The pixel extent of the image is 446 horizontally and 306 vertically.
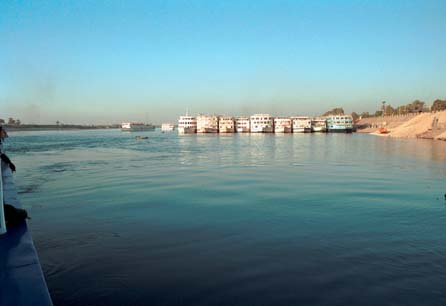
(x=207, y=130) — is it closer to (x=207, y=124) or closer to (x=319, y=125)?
(x=207, y=124)

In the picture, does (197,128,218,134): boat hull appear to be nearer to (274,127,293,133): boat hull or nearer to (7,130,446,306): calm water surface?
(274,127,293,133): boat hull

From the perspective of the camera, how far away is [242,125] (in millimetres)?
137250

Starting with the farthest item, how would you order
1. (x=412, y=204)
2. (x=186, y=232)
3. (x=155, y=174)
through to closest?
(x=155, y=174)
(x=412, y=204)
(x=186, y=232)

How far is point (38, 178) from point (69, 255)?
1432 cm

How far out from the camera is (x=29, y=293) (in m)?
3.01

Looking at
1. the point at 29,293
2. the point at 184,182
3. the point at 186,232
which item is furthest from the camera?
the point at 184,182

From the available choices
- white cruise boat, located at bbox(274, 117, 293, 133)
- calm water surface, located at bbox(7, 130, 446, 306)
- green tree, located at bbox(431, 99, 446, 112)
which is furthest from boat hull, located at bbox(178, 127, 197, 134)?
calm water surface, located at bbox(7, 130, 446, 306)

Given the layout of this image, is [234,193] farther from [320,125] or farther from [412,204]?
[320,125]

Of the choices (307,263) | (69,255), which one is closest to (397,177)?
(307,263)

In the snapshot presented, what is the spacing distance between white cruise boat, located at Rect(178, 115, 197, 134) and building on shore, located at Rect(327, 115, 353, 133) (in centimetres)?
4778

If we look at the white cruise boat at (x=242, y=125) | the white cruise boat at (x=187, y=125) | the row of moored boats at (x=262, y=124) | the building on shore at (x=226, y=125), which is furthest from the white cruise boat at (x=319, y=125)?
the white cruise boat at (x=187, y=125)

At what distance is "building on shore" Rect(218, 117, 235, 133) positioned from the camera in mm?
134625

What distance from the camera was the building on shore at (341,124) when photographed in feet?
398

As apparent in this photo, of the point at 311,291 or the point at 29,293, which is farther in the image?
the point at 311,291
